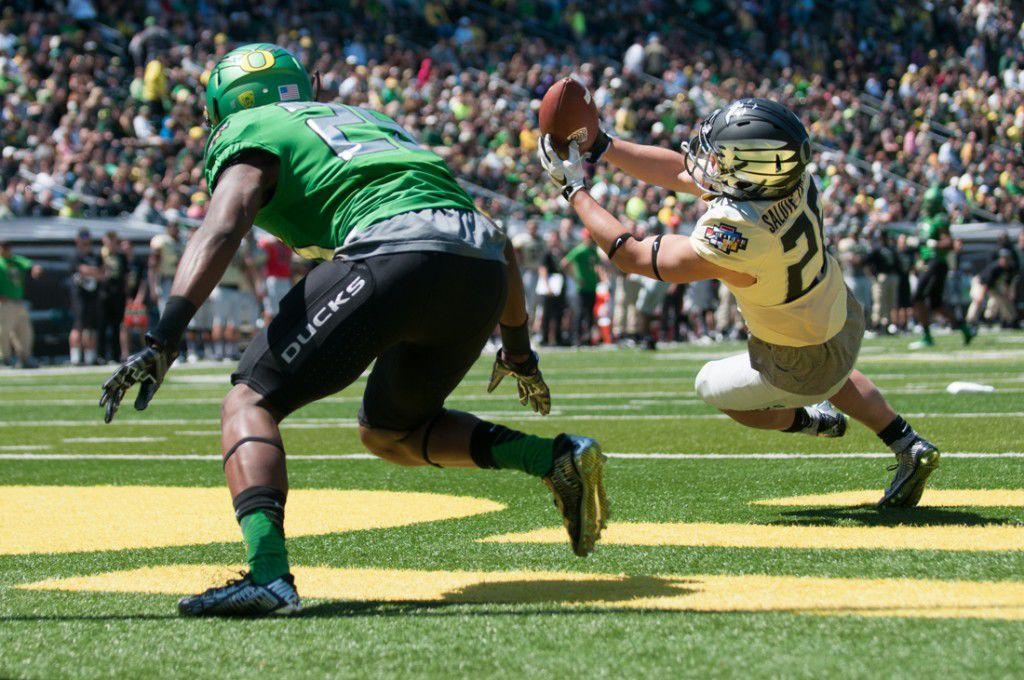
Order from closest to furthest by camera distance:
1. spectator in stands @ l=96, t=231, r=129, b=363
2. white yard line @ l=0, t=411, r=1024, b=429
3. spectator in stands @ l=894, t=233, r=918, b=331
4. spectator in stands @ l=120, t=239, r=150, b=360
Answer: white yard line @ l=0, t=411, r=1024, b=429
spectator in stands @ l=96, t=231, r=129, b=363
spectator in stands @ l=120, t=239, r=150, b=360
spectator in stands @ l=894, t=233, r=918, b=331

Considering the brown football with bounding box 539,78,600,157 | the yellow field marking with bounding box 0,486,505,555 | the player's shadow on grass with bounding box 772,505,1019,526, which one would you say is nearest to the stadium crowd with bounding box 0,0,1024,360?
the yellow field marking with bounding box 0,486,505,555

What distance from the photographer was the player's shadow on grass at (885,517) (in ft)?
15.4

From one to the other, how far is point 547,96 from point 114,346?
1498 cm

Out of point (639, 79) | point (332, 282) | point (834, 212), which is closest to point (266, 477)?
point (332, 282)

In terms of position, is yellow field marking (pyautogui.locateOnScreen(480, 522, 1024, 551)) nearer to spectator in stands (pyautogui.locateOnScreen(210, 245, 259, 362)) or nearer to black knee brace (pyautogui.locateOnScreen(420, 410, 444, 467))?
black knee brace (pyautogui.locateOnScreen(420, 410, 444, 467))

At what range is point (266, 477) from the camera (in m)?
3.61

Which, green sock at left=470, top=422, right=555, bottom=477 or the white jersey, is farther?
the white jersey

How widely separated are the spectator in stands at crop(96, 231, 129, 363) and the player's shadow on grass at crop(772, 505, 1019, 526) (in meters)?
14.5

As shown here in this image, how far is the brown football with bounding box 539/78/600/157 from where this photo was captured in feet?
16.9

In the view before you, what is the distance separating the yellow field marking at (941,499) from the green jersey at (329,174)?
1965mm

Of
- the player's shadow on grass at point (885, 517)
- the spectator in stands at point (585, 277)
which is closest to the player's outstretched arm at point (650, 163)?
the player's shadow on grass at point (885, 517)

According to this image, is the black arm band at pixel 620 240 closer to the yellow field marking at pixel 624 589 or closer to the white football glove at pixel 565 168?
the white football glove at pixel 565 168

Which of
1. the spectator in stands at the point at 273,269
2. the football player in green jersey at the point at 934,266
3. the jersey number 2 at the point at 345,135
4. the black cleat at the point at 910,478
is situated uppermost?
the jersey number 2 at the point at 345,135

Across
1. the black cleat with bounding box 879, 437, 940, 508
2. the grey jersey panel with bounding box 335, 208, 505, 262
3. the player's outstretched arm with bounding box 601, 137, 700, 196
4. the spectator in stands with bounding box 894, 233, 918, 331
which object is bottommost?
the spectator in stands with bounding box 894, 233, 918, 331
